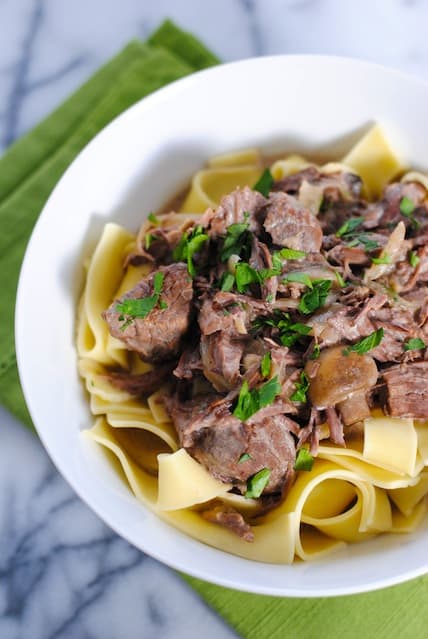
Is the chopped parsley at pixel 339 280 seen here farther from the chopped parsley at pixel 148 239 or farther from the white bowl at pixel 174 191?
the white bowl at pixel 174 191

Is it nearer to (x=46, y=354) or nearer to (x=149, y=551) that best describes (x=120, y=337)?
(x=46, y=354)

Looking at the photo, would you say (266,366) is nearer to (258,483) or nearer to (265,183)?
(258,483)

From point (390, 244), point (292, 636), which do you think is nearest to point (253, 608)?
point (292, 636)

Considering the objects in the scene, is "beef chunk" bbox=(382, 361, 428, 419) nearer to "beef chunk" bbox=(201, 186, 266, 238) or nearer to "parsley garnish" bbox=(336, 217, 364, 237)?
"parsley garnish" bbox=(336, 217, 364, 237)

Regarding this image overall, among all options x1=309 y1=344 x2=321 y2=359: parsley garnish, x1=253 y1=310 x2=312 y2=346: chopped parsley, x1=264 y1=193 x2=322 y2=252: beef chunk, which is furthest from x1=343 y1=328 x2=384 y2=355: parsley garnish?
x1=264 y1=193 x2=322 y2=252: beef chunk

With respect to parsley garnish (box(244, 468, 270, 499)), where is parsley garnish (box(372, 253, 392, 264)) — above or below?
above

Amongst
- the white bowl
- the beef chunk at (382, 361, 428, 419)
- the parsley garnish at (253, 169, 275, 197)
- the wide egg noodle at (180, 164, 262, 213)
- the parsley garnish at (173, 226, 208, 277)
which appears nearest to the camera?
the white bowl

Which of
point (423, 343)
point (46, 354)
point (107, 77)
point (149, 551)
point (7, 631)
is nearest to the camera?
point (149, 551)
